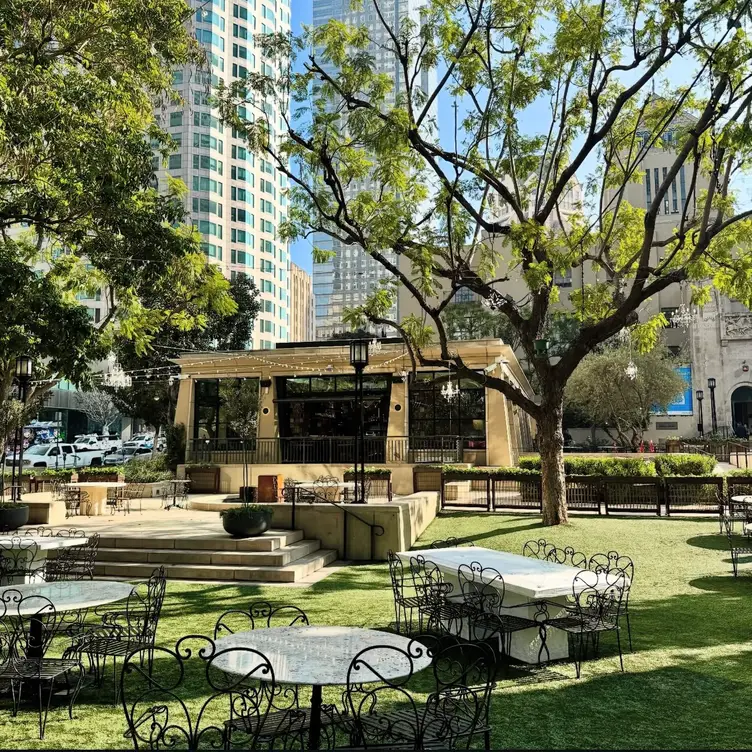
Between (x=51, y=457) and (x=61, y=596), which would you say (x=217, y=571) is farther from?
(x=51, y=457)

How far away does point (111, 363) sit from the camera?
3488 centimetres

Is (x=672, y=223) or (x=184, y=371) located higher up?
(x=672, y=223)

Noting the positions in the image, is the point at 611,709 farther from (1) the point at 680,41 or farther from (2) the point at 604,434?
(2) the point at 604,434

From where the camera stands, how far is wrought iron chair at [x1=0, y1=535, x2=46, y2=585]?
8.66m

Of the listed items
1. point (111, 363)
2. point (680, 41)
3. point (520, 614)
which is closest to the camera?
point (520, 614)

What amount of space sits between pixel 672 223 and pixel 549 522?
45.1 meters

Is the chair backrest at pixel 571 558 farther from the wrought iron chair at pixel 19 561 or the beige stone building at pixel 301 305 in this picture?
the beige stone building at pixel 301 305

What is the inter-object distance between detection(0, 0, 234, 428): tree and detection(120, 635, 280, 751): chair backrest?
487 cm

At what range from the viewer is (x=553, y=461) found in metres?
14.9

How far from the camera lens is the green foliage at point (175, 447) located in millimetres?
28234

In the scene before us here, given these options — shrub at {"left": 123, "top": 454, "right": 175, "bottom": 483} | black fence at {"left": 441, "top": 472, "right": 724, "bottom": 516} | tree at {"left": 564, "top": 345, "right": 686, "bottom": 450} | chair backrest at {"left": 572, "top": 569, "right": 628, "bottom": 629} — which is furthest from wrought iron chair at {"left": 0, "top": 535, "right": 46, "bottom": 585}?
tree at {"left": 564, "top": 345, "right": 686, "bottom": 450}

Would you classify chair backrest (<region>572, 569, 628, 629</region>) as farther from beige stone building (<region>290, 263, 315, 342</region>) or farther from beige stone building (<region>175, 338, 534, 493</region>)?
beige stone building (<region>290, 263, 315, 342</region>)

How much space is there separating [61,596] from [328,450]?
2124 cm

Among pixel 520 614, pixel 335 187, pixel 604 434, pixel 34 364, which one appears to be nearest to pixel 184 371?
pixel 34 364
